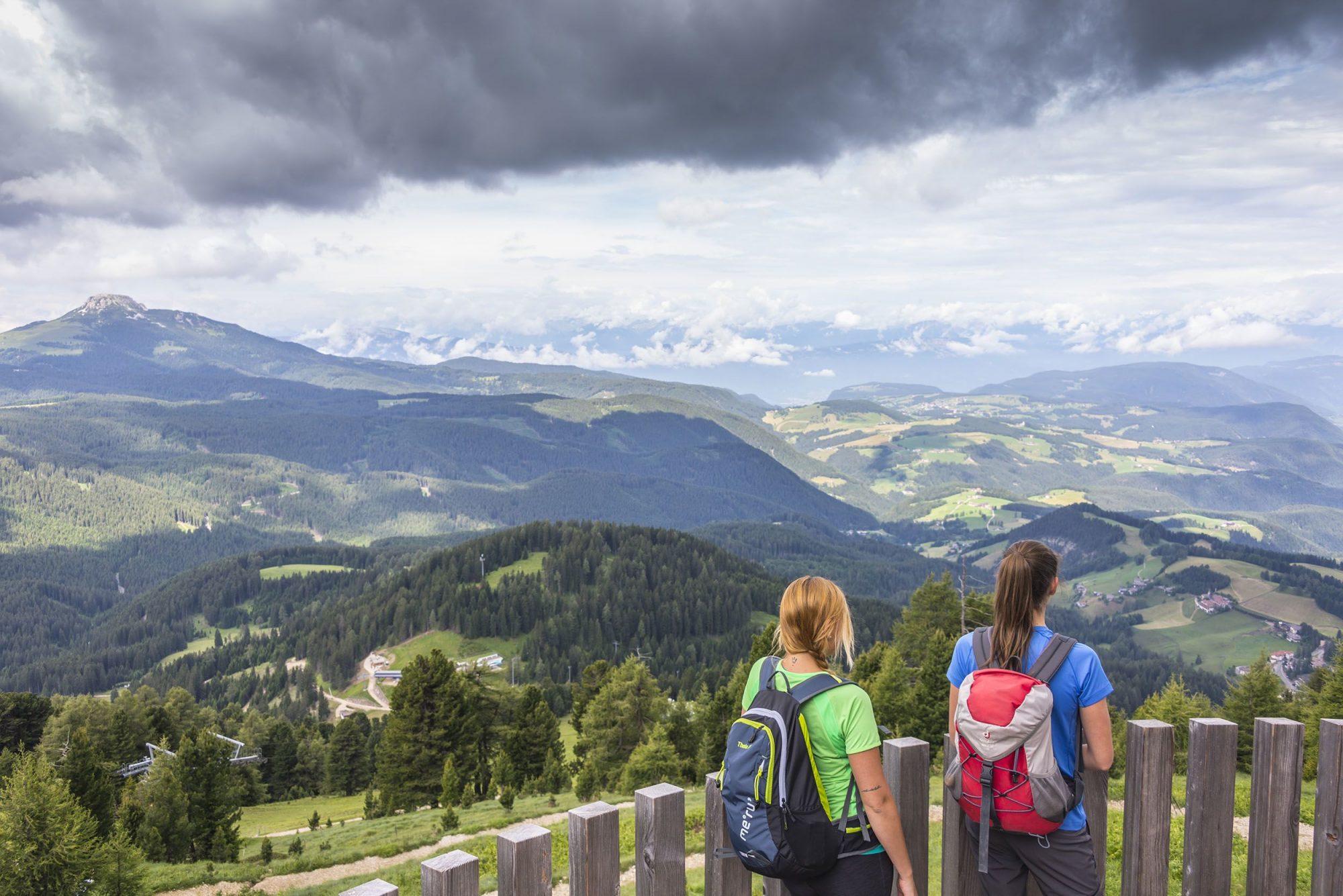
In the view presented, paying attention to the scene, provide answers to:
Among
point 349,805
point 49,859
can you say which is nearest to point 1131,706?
point 349,805

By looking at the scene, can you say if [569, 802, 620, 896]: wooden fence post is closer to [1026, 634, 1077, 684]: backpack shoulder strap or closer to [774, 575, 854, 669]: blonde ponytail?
[774, 575, 854, 669]: blonde ponytail

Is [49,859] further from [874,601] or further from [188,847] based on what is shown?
[874,601]

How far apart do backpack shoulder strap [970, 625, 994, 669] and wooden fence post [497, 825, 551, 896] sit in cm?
300

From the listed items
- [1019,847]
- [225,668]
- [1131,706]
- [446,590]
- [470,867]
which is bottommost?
[225,668]

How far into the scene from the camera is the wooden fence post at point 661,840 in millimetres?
4105

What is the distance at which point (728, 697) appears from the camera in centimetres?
4462

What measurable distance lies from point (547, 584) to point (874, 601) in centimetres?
7134

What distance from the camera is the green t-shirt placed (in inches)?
171

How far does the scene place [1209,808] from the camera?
4.79 metres

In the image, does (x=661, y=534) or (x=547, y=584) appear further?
(x=661, y=534)

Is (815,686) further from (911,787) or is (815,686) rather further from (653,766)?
(653,766)

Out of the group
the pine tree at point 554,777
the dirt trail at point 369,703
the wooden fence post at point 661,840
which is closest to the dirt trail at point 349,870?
the wooden fence post at point 661,840

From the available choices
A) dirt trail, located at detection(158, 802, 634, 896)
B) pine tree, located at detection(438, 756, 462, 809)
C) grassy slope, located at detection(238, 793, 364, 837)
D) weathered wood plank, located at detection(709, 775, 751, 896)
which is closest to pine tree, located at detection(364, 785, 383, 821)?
grassy slope, located at detection(238, 793, 364, 837)

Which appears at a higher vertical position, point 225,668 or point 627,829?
point 627,829
